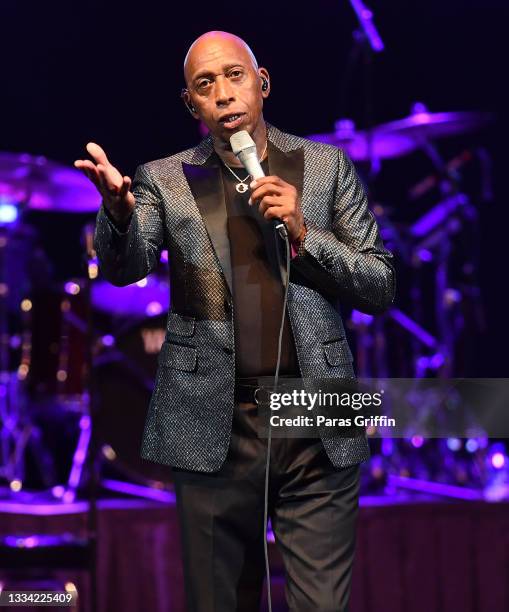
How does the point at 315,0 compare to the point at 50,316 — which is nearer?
the point at 50,316

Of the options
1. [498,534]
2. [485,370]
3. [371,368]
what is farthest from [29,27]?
[498,534]

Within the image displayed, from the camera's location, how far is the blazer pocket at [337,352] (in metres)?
2.21

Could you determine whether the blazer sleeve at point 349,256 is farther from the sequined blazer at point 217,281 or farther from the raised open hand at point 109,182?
the raised open hand at point 109,182

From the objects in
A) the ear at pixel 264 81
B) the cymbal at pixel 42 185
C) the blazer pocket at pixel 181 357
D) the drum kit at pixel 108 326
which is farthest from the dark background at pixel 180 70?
the blazer pocket at pixel 181 357

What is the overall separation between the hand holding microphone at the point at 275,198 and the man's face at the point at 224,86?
0.71 feet

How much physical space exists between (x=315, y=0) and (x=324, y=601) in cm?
480

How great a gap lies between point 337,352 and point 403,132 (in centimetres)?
335

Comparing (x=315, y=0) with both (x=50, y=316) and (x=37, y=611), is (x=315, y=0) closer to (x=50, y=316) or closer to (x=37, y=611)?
(x=50, y=316)

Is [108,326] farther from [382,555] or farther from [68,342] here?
[382,555]

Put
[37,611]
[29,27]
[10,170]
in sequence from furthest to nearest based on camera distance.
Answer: [29,27], [10,170], [37,611]

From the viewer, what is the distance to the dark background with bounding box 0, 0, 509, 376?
6109 millimetres

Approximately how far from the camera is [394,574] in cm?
392

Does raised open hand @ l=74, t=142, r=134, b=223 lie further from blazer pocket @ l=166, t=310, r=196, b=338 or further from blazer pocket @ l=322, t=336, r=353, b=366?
blazer pocket @ l=322, t=336, r=353, b=366

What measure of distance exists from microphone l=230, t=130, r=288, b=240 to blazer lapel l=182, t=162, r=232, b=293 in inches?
8.9
